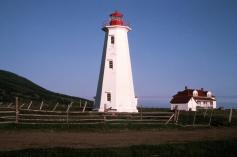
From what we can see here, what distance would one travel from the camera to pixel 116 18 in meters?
33.8

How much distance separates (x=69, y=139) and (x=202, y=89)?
5923 centimetres

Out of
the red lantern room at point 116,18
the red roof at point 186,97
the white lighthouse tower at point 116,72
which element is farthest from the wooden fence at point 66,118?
the red roof at point 186,97

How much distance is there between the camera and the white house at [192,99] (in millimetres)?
64312

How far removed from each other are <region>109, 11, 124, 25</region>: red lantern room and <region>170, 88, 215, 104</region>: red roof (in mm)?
34195

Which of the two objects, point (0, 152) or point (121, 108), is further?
point (121, 108)

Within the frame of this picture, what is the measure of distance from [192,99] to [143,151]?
5351 centimetres

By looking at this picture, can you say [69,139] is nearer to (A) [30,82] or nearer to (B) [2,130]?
(B) [2,130]

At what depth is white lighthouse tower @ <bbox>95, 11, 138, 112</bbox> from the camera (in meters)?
32.4

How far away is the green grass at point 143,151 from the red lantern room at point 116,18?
67.5ft

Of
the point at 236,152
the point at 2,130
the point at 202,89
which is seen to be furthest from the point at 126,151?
the point at 202,89

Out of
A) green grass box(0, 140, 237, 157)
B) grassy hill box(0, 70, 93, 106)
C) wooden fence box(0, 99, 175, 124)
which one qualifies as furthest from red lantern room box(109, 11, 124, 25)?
grassy hill box(0, 70, 93, 106)

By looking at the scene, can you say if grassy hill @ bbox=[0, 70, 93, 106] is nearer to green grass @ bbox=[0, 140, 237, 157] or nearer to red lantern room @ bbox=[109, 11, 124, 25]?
red lantern room @ bbox=[109, 11, 124, 25]

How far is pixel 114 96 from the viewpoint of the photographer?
106 feet

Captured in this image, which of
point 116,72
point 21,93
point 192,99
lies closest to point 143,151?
point 116,72
